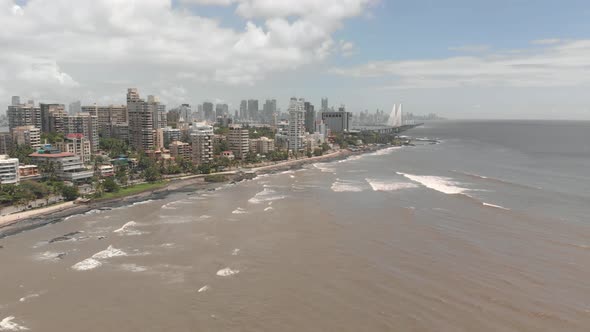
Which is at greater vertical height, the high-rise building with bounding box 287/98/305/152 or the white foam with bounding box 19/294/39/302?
the high-rise building with bounding box 287/98/305/152

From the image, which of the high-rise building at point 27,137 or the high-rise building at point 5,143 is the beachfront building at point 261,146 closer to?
the high-rise building at point 27,137

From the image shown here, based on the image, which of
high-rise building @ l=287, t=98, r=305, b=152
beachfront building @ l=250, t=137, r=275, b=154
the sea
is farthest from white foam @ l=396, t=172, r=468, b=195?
high-rise building @ l=287, t=98, r=305, b=152

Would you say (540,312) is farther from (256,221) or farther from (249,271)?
(256,221)

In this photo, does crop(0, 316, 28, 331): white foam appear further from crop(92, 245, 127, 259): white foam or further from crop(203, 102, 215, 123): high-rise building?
crop(203, 102, 215, 123): high-rise building

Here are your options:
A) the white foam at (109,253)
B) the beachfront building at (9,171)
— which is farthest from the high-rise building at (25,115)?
the white foam at (109,253)

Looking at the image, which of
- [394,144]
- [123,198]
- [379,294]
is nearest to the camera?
[379,294]

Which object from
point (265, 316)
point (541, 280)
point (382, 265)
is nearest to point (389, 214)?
point (382, 265)
